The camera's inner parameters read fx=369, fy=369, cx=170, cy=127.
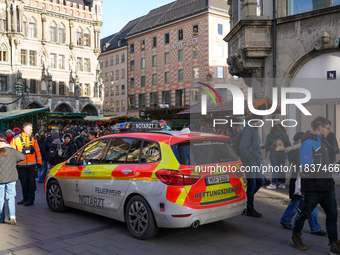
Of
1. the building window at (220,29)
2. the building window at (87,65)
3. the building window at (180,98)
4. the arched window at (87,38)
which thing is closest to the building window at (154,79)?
the building window at (180,98)

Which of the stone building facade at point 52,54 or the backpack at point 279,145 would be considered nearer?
the backpack at point 279,145

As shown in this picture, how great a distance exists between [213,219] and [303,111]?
9815 millimetres

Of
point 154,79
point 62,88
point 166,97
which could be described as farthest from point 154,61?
point 62,88

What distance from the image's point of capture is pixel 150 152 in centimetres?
605

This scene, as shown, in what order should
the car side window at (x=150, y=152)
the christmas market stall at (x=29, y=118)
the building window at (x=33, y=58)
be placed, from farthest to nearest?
the building window at (x=33, y=58), the christmas market stall at (x=29, y=118), the car side window at (x=150, y=152)

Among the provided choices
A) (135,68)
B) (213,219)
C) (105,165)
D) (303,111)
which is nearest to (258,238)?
(213,219)

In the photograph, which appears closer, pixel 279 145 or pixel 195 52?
pixel 279 145

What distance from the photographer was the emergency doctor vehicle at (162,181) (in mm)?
5570

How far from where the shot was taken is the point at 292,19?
44.6 feet

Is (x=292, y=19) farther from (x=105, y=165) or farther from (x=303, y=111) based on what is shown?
(x=105, y=165)

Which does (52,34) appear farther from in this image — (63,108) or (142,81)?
(142,81)

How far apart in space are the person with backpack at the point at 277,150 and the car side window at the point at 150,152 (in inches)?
232

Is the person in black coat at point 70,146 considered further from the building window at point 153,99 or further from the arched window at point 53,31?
the building window at point 153,99

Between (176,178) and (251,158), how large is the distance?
2.55m
